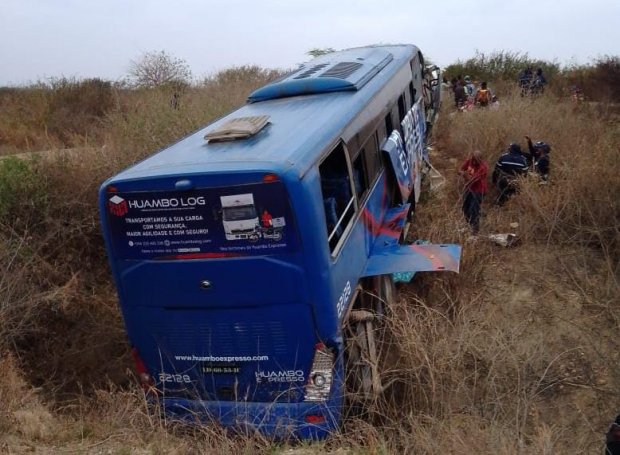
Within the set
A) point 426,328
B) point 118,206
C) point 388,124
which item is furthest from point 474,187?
point 118,206

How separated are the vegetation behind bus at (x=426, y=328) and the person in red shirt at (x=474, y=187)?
1.12ft

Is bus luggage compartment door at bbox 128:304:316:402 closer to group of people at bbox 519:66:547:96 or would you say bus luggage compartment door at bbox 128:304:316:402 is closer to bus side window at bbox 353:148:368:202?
bus side window at bbox 353:148:368:202

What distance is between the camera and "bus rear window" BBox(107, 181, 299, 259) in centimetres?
417

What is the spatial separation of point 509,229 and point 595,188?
1287 millimetres

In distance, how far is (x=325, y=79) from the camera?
680 cm

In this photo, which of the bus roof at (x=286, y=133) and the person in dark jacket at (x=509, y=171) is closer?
the bus roof at (x=286, y=133)

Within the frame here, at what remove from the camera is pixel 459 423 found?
4309 mm

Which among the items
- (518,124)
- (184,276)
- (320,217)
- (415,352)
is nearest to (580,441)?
(415,352)

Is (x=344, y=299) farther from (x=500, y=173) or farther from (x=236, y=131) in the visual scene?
(x=500, y=173)

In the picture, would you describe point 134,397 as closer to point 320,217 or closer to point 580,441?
point 320,217

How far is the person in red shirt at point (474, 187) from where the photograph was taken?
8.77 m

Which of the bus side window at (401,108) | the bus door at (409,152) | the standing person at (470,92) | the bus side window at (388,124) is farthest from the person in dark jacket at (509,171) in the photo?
the standing person at (470,92)

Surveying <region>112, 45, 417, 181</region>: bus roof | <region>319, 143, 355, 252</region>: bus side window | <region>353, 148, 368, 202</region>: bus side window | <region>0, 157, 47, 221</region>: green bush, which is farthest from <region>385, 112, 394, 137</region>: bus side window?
<region>0, 157, 47, 221</region>: green bush

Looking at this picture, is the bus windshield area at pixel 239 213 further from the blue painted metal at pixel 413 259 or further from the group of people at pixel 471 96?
the group of people at pixel 471 96
